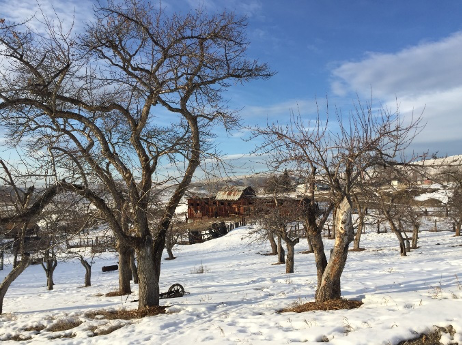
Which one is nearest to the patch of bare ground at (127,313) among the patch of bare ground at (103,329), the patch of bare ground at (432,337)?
the patch of bare ground at (103,329)

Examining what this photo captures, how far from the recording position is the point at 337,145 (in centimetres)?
788

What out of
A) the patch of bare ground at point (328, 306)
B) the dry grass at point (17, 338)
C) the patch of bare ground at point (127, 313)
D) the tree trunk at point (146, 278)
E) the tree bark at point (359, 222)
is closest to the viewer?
the patch of bare ground at point (328, 306)

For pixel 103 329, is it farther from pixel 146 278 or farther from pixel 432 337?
pixel 432 337

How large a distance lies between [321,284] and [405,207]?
1365 cm

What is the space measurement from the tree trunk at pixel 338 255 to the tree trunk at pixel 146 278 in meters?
3.88

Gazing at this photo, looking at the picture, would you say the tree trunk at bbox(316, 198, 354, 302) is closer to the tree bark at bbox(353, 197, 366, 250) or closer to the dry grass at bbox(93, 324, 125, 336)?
the dry grass at bbox(93, 324, 125, 336)

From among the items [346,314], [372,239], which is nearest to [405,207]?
[372,239]

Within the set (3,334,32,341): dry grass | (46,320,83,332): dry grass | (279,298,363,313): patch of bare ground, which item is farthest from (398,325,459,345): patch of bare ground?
(3,334,32,341): dry grass

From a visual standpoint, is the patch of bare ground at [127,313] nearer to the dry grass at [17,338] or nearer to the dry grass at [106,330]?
the dry grass at [106,330]

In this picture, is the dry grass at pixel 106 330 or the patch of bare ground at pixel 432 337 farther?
the dry grass at pixel 106 330

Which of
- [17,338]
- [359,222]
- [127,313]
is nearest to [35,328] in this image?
[17,338]

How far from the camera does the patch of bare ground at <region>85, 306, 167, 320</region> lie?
8180 mm

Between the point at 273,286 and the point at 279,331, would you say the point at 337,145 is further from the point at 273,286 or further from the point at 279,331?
the point at 273,286

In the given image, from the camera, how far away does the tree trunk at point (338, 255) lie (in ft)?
25.1
